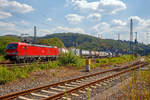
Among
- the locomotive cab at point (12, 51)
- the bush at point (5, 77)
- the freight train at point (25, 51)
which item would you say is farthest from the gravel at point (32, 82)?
the locomotive cab at point (12, 51)

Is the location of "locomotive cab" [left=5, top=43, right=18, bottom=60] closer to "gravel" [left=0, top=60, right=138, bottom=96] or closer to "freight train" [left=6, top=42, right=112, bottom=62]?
"freight train" [left=6, top=42, right=112, bottom=62]

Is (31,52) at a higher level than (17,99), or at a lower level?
higher

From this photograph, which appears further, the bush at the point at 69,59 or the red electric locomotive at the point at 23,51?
the red electric locomotive at the point at 23,51

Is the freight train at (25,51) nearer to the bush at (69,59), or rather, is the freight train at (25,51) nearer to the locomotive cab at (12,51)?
the locomotive cab at (12,51)

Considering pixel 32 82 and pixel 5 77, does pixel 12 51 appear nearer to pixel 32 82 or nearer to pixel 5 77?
pixel 5 77

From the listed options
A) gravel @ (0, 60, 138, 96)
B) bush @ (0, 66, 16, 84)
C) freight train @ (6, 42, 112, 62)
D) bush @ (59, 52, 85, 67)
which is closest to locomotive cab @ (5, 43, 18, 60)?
freight train @ (6, 42, 112, 62)

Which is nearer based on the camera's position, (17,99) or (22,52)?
(17,99)

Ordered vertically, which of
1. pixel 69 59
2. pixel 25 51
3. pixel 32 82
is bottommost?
pixel 32 82

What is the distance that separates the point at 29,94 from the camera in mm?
6102

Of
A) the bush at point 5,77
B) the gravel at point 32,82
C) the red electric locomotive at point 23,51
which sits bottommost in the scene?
the gravel at point 32,82

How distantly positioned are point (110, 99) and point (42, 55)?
20362mm

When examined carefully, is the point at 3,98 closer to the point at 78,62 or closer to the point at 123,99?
the point at 123,99

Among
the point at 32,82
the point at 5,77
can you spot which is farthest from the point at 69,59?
the point at 5,77

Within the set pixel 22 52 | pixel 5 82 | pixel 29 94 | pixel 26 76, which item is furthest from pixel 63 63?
pixel 29 94
